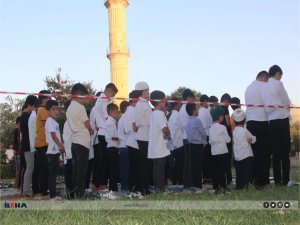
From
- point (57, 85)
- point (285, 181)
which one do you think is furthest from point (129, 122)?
point (57, 85)

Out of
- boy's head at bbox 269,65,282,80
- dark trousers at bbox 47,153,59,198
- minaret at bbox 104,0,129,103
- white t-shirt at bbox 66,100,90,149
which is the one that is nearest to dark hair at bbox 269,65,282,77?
boy's head at bbox 269,65,282,80

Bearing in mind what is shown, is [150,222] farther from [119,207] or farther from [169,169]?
[169,169]

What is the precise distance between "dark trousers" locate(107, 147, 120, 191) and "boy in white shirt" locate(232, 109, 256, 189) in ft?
6.31

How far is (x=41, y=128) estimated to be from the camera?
21.9 ft

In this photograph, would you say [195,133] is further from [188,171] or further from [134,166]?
[134,166]

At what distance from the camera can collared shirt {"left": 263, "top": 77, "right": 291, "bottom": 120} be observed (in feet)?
21.8

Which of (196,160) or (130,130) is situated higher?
(130,130)

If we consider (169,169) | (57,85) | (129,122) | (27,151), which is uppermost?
(57,85)

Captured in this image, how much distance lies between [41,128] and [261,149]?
3.43 m

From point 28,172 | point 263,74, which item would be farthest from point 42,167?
point 263,74

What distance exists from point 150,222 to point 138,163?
3102 millimetres

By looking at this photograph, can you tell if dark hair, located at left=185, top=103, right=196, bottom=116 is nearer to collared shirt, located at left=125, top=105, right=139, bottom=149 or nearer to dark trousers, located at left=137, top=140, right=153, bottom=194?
collared shirt, located at left=125, top=105, right=139, bottom=149

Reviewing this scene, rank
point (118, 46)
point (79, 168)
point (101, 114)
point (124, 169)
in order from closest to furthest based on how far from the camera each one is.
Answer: point (79, 168) < point (101, 114) < point (124, 169) < point (118, 46)

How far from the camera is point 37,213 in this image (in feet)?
13.2
